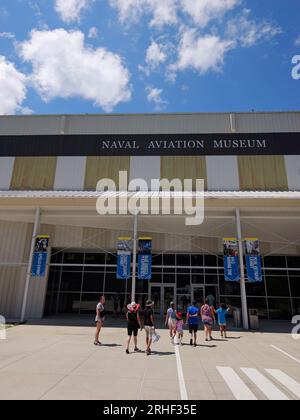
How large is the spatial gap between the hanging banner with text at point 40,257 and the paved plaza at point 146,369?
16.1 ft

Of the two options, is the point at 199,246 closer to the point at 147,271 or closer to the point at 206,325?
the point at 147,271

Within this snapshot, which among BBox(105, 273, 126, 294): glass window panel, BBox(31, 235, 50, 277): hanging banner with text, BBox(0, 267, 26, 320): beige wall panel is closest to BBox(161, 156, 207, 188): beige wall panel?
BBox(105, 273, 126, 294): glass window panel

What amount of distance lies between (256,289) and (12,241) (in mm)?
17911

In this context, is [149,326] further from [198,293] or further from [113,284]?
[198,293]

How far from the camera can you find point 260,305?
66.2 feet

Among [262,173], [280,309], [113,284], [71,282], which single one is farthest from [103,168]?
[280,309]

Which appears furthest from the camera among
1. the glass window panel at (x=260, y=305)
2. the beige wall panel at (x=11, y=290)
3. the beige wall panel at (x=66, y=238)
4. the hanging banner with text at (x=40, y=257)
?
Result: the glass window panel at (x=260, y=305)

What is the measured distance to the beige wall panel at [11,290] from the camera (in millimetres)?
17781

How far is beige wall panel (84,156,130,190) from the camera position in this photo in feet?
79.9

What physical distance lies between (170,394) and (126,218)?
43.7 ft

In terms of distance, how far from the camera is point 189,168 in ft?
80.2

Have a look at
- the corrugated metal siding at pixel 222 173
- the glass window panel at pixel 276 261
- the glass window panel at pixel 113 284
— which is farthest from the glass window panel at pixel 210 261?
the glass window panel at pixel 113 284

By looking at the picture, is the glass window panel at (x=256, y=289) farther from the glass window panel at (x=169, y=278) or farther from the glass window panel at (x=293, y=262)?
the glass window panel at (x=169, y=278)

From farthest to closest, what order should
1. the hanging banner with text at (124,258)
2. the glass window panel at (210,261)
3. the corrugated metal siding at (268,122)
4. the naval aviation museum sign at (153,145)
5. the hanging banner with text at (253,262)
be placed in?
the corrugated metal siding at (268,122)
the naval aviation museum sign at (153,145)
the glass window panel at (210,261)
the hanging banner with text at (124,258)
the hanging banner with text at (253,262)
